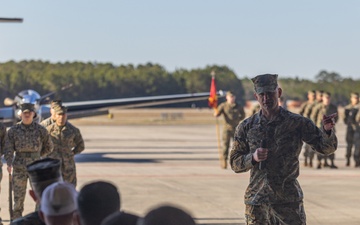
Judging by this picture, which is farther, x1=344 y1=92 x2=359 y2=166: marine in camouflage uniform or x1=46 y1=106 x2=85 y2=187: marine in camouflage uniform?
x1=344 y1=92 x2=359 y2=166: marine in camouflage uniform

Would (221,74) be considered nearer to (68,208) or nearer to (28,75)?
(28,75)

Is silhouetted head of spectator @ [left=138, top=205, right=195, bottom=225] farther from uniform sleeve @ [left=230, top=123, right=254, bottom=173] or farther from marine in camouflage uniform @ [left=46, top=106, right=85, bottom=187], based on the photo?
marine in camouflage uniform @ [left=46, top=106, right=85, bottom=187]

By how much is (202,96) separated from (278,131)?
22.2 m

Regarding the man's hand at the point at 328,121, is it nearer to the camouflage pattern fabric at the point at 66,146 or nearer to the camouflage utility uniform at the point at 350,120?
the camouflage pattern fabric at the point at 66,146

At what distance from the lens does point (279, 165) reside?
263 inches

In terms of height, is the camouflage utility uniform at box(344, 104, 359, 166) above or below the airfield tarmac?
above

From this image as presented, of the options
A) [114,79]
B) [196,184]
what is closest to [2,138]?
[196,184]

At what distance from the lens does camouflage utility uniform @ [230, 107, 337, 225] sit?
6625 millimetres

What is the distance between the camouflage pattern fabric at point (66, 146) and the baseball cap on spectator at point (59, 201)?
27.7 ft

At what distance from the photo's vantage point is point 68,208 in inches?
133

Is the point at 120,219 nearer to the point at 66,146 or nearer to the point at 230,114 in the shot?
the point at 66,146

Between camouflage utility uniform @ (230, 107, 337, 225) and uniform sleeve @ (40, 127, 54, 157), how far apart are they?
5300mm

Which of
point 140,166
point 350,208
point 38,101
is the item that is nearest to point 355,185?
point 350,208

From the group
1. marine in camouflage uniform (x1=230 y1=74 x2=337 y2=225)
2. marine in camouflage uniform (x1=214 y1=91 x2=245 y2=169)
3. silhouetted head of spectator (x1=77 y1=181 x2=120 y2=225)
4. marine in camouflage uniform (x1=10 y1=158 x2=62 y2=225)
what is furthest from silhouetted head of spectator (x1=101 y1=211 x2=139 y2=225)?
marine in camouflage uniform (x1=214 y1=91 x2=245 y2=169)
